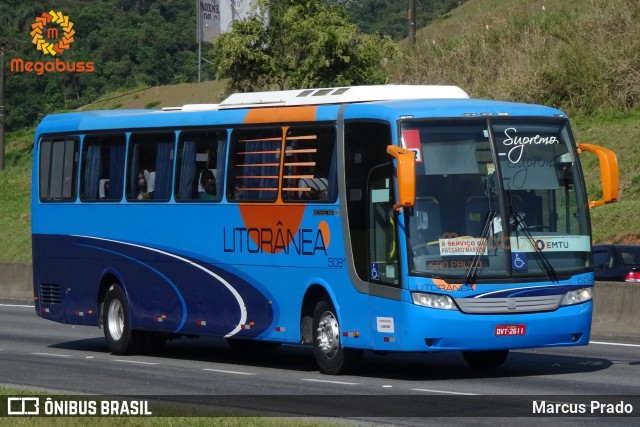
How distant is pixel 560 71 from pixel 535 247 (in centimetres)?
2933

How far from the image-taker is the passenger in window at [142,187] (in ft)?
67.6

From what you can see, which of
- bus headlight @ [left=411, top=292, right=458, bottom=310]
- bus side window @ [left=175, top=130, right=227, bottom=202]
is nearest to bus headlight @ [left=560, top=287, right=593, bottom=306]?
bus headlight @ [left=411, top=292, right=458, bottom=310]

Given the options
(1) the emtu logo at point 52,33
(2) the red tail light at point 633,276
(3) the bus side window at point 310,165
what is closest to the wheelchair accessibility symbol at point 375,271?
(3) the bus side window at point 310,165

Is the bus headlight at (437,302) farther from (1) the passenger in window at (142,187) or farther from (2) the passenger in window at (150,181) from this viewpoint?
(1) the passenger in window at (142,187)

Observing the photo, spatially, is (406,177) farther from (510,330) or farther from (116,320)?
(116,320)

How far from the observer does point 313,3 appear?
40688mm

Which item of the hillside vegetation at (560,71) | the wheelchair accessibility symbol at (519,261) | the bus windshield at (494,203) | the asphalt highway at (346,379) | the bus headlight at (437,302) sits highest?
the hillside vegetation at (560,71)

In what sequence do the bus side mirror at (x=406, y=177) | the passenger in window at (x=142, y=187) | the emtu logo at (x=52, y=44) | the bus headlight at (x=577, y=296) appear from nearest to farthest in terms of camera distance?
the bus side mirror at (x=406, y=177) < the bus headlight at (x=577, y=296) < the passenger in window at (x=142, y=187) < the emtu logo at (x=52, y=44)

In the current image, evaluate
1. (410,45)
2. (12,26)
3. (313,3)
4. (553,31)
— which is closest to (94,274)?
(313,3)

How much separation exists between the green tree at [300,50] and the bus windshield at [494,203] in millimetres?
23823

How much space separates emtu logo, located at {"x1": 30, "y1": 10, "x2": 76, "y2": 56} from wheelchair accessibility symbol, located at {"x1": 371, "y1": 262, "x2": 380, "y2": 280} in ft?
286

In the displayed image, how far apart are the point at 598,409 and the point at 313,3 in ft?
94.2

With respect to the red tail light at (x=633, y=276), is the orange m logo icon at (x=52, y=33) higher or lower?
higher

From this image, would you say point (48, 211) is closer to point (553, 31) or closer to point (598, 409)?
point (598, 409)
